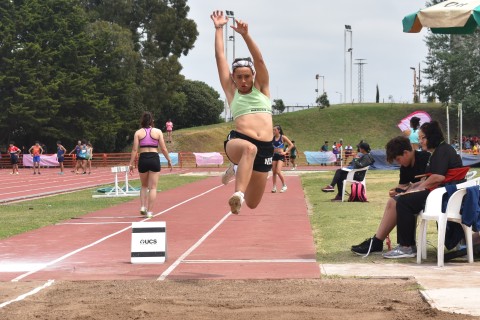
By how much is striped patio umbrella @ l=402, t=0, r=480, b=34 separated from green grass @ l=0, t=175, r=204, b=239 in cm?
672

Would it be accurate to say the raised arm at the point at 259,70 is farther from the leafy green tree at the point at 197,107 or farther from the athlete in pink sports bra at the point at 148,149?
the leafy green tree at the point at 197,107

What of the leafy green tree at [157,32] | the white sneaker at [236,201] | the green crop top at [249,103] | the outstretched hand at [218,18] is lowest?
the white sneaker at [236,201]

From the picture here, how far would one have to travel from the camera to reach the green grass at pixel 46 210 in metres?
13.8

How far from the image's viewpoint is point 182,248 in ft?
34.7

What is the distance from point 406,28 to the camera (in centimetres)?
1088

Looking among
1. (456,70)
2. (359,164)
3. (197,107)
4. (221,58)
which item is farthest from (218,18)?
(197,107)

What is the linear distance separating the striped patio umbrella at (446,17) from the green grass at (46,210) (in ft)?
22.1

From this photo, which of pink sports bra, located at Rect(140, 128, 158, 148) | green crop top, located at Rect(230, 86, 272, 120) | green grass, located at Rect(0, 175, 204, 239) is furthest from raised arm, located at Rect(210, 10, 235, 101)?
pink sports bra, located at Rect(140, 128, 158, 148)

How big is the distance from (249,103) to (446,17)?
346 centimetres

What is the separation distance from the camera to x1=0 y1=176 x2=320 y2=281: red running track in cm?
845

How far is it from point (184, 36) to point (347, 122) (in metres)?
17.9

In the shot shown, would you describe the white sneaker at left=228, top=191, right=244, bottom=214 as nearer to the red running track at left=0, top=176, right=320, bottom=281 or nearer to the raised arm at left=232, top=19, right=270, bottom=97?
the red running track at left=0, top=176, right=320, bottom=281

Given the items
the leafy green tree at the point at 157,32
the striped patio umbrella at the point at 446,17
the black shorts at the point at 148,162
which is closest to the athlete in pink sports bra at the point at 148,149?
the black shorts at the point at 148,162

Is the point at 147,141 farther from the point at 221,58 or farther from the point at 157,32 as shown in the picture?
the point at 157,32
